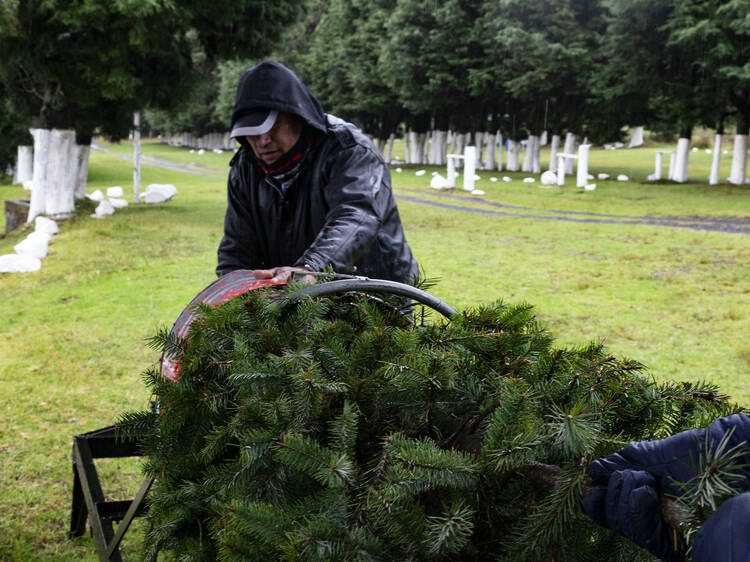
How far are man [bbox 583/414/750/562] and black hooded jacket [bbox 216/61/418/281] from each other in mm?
1674

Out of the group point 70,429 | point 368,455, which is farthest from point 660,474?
point 70,429

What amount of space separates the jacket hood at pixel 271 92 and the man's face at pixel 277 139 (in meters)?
0.10

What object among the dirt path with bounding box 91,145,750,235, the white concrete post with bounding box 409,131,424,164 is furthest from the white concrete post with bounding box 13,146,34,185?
the white concrete post with bounding box 409,131,424,164

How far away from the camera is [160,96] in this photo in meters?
20.6

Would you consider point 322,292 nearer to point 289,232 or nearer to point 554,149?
point 289,232

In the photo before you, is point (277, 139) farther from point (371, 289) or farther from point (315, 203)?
point (371, 289)

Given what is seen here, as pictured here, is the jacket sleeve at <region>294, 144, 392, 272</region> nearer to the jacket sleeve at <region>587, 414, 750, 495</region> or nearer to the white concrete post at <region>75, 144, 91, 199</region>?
the jacket sleeve at <region>587, 414, 750, 495</region>

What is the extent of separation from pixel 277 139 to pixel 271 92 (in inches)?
9.3

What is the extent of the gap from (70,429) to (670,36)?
29190 millimetres

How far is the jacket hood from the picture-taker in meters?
3.27

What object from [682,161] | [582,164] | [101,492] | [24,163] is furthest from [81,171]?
[682,161]

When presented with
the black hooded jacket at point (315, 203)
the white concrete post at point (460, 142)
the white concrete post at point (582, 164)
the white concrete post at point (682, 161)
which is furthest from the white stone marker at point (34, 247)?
the white concrete post at point (460, 142)

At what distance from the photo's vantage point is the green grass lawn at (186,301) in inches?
221

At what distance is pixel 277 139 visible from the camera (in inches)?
135
